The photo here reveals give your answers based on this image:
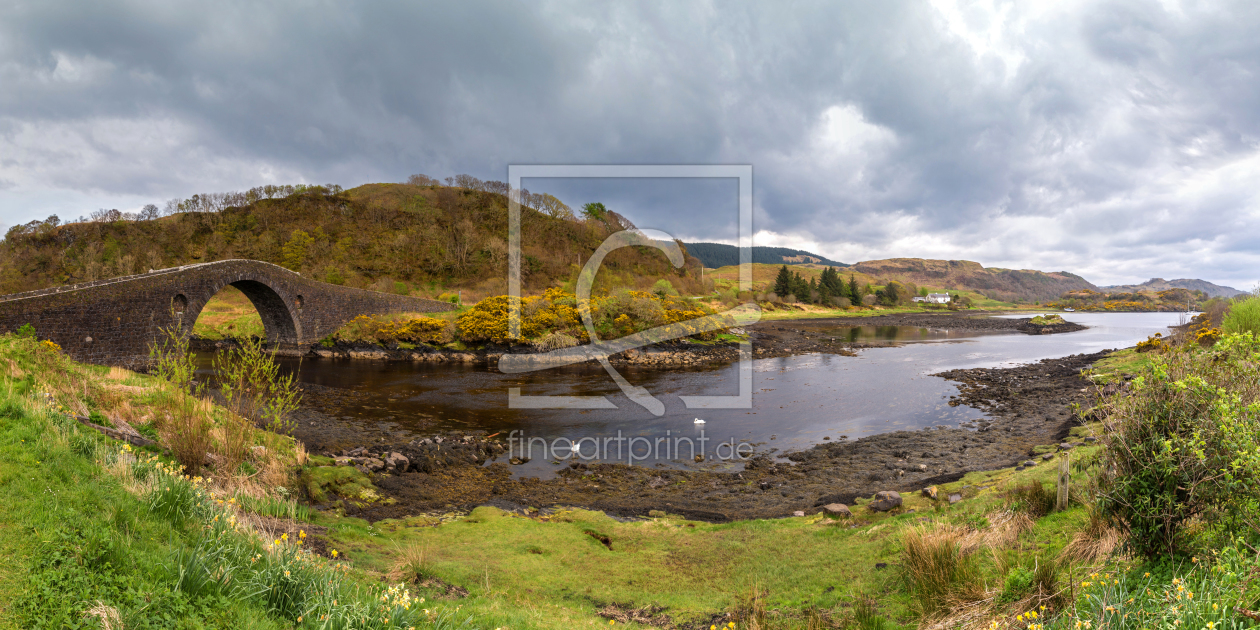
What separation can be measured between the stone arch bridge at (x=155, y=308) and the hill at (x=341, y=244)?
81.8 feet

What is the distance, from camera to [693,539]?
28.9 ft

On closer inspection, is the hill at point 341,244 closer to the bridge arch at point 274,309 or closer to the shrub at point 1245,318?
the bridge arch at point 274,309

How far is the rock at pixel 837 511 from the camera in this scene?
9202 millimetres

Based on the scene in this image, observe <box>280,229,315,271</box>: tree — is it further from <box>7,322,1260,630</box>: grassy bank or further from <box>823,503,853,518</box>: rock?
<box>823,503,853,518</box>: rock

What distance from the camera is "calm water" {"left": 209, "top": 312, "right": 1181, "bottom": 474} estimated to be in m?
18.0

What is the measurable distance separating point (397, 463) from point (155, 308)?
21.8 meters

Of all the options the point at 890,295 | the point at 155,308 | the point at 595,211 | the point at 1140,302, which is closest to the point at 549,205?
the point at 595,211

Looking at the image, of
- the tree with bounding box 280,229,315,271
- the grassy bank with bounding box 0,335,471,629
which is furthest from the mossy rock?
the tree with bounding box 280,229,315,271

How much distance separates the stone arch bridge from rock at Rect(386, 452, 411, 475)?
18.4ft

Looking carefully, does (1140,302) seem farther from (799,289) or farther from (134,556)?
(134,556)

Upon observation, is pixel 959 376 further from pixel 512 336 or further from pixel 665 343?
pixel 512 336

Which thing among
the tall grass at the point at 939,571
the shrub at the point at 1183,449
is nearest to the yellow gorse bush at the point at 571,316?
the tall grass at the point at 939,571

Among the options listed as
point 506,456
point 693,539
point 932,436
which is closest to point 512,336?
point 506,456

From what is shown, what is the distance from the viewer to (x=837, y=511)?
9.29 meters
